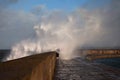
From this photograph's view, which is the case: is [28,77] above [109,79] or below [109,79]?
above

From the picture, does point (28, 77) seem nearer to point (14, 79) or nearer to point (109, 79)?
point (14, 79)

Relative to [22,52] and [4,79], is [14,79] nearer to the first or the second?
[4,79]

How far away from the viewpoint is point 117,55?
2805 inches

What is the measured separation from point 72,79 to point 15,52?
44237 mm

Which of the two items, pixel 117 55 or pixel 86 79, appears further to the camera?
pixel 117 55

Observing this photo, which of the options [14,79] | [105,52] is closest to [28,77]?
[14,79]

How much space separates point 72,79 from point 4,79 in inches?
439

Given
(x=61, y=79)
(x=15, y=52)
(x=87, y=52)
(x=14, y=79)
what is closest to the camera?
(x=14, y=79)

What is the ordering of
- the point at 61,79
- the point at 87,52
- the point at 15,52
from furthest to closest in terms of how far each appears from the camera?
the point at 87,52, the point at 15,52, the point at 61,79

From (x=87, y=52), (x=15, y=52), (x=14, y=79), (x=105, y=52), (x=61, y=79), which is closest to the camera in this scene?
(x=14, y=79)

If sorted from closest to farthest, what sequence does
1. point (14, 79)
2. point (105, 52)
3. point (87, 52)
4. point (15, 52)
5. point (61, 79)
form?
point (14, 79)
point (61, 79)
point (15, 52)
point (87, 52)
point (105, 52)

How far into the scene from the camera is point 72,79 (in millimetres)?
14750

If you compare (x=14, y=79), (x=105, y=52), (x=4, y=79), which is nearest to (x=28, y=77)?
(x=14, y=79)

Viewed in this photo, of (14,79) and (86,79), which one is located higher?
(14,79)
